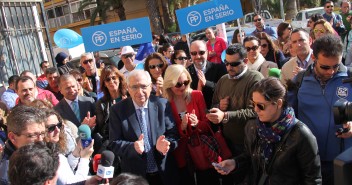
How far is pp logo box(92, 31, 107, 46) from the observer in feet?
20.3

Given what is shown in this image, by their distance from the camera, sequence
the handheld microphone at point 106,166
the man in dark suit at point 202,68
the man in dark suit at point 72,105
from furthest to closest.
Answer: the man in dark suit at point 202,68 < the man in dark suit at point 72,105 < the handheld microphone at point 106,166

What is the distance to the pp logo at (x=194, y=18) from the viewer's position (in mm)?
6223

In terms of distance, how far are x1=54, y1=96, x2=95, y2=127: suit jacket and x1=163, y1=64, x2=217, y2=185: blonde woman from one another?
120 centimetres

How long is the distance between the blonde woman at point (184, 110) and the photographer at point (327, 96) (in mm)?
1067

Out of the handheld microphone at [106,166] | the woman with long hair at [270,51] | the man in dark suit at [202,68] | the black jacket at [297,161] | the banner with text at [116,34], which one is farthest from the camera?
the banner with text at [116,34]

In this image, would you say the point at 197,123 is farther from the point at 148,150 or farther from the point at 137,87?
the point at 137,87

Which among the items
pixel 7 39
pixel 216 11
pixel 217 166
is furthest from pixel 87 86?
pixel 217 166

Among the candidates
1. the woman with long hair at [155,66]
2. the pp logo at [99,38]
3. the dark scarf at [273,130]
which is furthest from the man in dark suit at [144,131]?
the pp logo at [99,38]

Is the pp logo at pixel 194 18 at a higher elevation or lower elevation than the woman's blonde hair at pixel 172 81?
higher

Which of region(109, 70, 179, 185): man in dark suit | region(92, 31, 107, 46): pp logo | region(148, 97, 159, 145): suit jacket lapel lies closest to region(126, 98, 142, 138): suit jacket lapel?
region(109, 70, 179, 185): man in dark suit

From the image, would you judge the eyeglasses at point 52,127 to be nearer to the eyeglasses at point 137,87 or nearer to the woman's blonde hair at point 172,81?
the eyeglasses at point 137,87

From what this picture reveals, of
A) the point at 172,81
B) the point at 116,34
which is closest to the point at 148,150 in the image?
the point at 172,81

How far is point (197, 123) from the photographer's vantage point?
351 centimetres

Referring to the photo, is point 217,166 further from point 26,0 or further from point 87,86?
point 26,0
